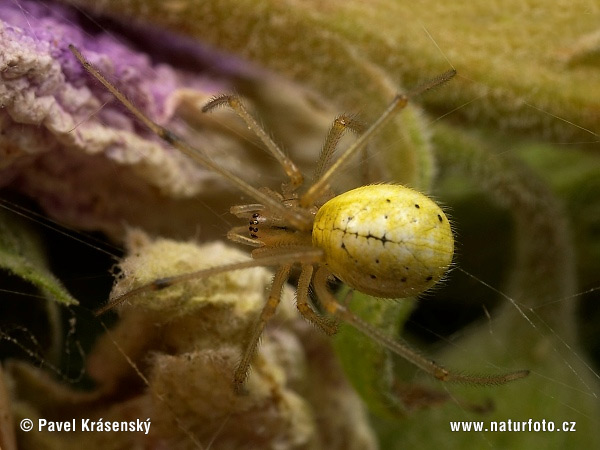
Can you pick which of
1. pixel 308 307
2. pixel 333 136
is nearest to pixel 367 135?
pixel 333 136

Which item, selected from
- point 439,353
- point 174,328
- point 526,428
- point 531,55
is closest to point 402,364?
point 439,353

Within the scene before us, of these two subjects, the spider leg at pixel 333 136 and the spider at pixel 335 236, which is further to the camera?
the spider leg at pixel 333 136

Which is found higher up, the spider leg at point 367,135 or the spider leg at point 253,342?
the spider leg at point 367,135

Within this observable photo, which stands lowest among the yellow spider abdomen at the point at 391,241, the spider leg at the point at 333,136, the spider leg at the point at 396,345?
the spider leg at the point at 396,345

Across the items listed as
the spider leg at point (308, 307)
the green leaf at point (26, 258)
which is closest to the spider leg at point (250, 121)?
the spider leg at point (308, 307)

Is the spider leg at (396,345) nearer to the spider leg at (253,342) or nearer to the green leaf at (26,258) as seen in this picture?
the spider leg at (253,342)

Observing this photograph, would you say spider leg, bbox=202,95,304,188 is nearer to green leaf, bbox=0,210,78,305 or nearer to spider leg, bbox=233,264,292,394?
spider leg, bbox=233,264,292,394

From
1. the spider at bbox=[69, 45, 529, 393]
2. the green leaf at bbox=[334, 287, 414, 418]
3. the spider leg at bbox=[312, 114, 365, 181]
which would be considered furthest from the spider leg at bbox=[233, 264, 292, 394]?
the spider leg at bbox=[312, 114, 365, 181]
